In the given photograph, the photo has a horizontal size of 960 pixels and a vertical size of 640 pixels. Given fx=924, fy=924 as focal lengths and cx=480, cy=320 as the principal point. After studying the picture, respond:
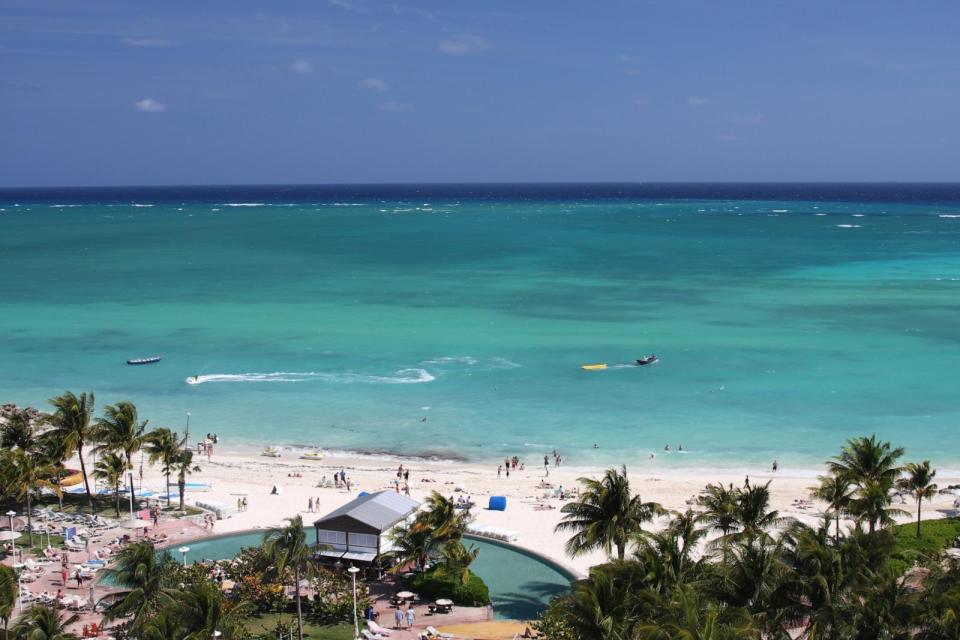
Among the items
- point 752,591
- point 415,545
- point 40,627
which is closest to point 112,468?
point 415,545

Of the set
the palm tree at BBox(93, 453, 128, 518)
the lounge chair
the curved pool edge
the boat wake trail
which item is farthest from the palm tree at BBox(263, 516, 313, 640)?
the boat wake trail

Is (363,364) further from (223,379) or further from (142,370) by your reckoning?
(142,370)

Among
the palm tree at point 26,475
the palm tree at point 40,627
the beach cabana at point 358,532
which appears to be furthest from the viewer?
the palm tree at point 26,475

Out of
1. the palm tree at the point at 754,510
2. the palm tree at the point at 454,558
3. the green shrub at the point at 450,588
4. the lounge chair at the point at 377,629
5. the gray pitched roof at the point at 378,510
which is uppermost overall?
the palm tree at the point at 754,510

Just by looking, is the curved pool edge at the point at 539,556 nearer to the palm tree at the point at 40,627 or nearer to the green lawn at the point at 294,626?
the green lawn at the point at 294,626

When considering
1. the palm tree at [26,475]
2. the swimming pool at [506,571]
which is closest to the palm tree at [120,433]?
the palm tree at [26,475]

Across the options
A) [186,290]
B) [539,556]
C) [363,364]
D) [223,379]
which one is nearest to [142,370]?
[223,379]

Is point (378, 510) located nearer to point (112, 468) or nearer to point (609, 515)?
point (609, 515)
